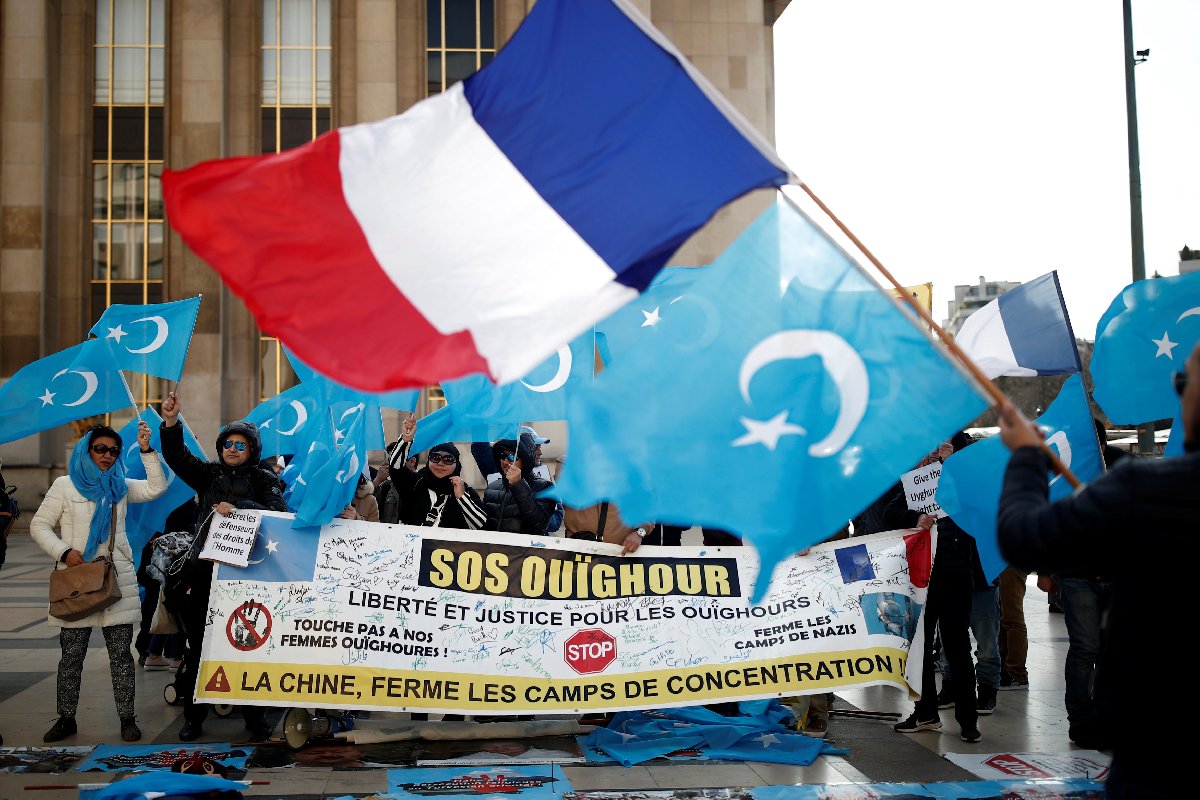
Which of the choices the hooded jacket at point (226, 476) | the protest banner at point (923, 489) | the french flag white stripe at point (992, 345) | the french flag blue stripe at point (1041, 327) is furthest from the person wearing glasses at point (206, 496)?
the french flag blue stripe at point (1041, 327)

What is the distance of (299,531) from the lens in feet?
25.1

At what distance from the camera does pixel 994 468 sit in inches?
255

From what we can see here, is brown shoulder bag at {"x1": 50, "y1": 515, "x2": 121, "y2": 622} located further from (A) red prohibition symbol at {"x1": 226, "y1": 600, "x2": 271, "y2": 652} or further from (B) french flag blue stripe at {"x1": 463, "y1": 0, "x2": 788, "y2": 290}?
(B) french flag blue stripe at {"x1": 463, "y1": 0, "x2": 788, "y2": 290}

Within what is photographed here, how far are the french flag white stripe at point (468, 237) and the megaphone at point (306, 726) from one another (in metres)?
4.12

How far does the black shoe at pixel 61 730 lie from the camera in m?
7.40

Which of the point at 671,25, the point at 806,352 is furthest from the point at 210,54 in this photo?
the point at 806,352

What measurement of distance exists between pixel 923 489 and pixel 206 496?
5206mm

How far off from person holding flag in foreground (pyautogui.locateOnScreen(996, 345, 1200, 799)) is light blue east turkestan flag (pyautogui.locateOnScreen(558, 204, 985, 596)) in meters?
1.12

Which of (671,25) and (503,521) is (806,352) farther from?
(671,25)

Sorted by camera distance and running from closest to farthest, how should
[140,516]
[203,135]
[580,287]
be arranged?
[580,287]
[140,516]
[203,135]

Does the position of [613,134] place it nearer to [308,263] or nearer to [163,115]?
[308,263]

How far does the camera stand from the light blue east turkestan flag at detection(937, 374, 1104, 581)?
643 centimetres

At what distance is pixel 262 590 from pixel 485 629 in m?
1.53

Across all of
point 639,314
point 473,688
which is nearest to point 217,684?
point 473,688
